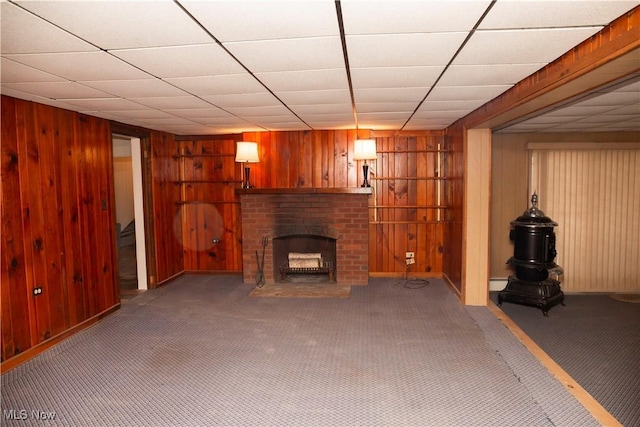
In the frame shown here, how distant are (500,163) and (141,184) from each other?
4772 mm

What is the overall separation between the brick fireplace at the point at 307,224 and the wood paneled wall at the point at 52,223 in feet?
5.73

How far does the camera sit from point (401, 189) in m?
5.42

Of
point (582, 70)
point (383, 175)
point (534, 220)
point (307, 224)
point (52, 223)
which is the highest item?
point (582, 70)

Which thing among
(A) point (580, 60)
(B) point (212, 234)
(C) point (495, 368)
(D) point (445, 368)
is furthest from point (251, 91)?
(B) point (212, 234)

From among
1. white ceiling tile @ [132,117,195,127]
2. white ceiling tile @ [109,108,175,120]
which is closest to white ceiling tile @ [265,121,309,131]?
white ceiling tile @ [132,117,195,127]

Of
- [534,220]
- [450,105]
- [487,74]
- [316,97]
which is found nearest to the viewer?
[487,74]

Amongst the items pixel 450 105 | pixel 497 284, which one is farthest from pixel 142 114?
pixel 497 284

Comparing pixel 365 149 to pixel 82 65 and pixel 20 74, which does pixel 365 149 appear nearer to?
pixel 82 65

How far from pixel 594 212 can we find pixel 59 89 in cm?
609

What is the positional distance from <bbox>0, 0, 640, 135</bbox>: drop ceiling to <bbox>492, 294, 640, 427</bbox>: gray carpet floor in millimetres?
2126

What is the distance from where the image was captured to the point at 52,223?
11.1 feet

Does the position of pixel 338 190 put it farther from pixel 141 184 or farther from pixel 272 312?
pixel 141 184

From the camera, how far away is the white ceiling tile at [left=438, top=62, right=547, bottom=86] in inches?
93.5

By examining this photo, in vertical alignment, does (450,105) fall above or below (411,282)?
above
